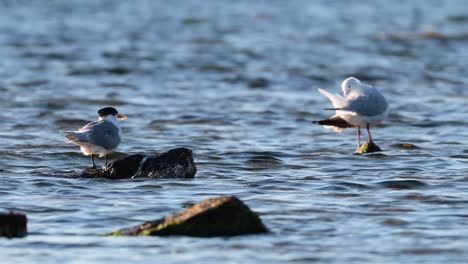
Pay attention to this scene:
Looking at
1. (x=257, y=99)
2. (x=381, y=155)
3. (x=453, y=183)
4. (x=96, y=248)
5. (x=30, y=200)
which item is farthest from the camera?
(x=257, y=99)

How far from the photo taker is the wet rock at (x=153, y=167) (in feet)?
31.0

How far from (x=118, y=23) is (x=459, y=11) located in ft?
38.8

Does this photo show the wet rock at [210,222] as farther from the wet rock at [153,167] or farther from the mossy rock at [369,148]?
the mossy rock at [369,148]

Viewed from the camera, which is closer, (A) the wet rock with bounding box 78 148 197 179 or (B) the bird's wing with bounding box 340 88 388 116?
(A) the wet rock with bounding box 78 148 197 179

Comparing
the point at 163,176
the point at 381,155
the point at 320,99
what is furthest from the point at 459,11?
the point at 163,176

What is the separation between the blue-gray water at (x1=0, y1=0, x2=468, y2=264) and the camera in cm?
690

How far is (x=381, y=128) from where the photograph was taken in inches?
536

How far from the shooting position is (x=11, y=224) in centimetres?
691

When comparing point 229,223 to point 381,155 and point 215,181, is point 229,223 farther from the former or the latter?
point 381,155

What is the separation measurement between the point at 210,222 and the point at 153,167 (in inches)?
104

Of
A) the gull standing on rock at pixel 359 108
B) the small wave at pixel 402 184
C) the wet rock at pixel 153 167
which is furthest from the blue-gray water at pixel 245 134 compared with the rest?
the gull standing on rock at pixel 359 108

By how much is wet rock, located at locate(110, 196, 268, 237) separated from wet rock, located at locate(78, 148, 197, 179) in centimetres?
245

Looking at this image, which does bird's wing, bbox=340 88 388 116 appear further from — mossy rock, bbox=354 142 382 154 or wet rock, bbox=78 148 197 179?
wet rock, bbox=78 148 197 179

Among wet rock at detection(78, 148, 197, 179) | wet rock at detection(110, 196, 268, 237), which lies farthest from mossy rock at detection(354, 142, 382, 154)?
wet rock at detection(110, 196, 268, 237)
